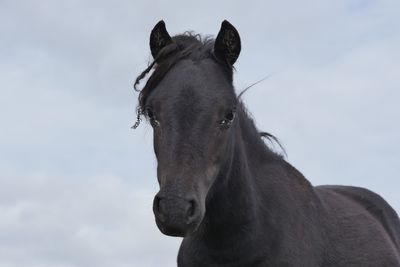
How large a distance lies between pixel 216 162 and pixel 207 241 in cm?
101

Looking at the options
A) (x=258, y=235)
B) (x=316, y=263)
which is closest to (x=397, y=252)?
(x=316, y=263)

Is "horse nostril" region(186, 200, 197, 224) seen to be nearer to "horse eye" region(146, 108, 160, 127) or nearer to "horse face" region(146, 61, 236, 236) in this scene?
"horse face" region(146, 61, 236, 236)

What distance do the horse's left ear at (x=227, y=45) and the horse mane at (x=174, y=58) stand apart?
0.06m

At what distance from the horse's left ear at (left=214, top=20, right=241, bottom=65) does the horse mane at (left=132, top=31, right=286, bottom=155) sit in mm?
57

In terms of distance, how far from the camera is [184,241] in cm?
782

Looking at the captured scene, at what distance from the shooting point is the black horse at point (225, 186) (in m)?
6.34

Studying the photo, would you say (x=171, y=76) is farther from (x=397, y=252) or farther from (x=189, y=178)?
(x=397, y=252)

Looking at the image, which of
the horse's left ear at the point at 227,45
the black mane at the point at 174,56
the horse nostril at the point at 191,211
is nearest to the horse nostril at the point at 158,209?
the horse nostril at the point at 191,211

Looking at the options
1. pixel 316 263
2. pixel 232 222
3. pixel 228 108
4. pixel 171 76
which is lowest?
pixel 316 263

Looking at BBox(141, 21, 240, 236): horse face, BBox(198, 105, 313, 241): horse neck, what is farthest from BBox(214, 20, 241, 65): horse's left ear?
BBox(198, 105, 313, 241): horse neck

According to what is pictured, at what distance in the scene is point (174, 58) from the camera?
7250mm

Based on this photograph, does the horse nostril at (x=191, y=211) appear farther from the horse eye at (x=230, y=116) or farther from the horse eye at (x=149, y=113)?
the horse eye at (x=149, y=113)

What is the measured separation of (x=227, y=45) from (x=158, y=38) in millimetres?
690

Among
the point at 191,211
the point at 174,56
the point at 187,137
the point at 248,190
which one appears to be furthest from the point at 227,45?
the point at 191,211
